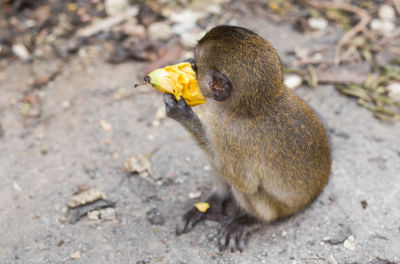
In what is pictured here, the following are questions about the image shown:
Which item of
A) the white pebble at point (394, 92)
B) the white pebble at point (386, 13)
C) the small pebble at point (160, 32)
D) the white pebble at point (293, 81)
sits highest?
the white pebble at point (386, 13)

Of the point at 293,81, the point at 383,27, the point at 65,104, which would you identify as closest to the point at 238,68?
the point at 293,81

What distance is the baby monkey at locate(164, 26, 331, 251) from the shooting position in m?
2.84

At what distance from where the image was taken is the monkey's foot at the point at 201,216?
11.4 feet

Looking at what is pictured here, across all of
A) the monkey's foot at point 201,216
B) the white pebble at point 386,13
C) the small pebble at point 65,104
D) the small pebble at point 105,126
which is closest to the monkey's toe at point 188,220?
the monkey's foot at point 201,216

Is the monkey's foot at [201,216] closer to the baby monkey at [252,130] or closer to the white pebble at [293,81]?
the baby monkey at [252,130]

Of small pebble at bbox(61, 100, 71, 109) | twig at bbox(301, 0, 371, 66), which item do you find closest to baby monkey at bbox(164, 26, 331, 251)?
small pebble at bbox(61, 100, 71, 109)

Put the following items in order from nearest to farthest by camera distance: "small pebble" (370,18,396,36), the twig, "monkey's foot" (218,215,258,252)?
1. "monkey's foot" (218,215,258,252)
2. the twig
3. "small pebble" (370,18,396,36)

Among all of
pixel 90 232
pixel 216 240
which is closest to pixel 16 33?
pixel 90 232

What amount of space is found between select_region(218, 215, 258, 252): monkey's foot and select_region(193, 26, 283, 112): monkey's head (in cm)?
96

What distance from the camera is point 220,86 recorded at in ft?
9.40

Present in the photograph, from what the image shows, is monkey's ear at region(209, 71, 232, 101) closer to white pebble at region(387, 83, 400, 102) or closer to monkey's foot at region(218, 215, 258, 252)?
monkey's foot at region(218, 215, 258, 252)

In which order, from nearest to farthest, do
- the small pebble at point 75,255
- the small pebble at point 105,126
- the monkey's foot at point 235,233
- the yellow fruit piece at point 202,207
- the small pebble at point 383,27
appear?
1. the small pebble at point 75,255
2. the monkey's foot at point 235,233
3. the yellow fruit piece at point 202,207
4. the small pebble at point 105,126
5. the small pebble at point 383,27

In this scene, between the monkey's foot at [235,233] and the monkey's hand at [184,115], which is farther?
the monkey's foot at [235,233]

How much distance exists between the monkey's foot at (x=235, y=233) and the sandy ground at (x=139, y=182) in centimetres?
7
